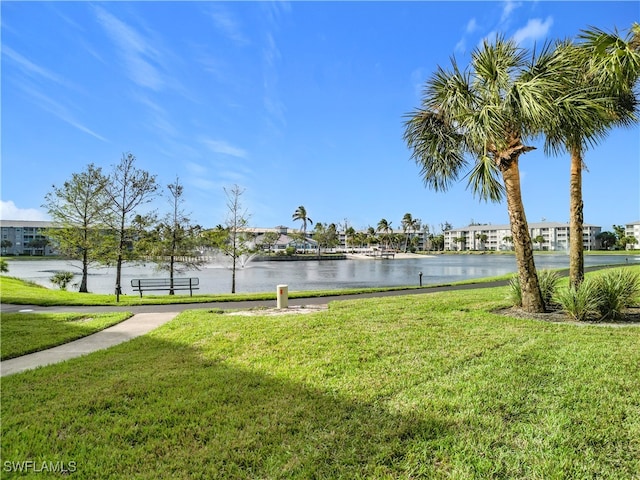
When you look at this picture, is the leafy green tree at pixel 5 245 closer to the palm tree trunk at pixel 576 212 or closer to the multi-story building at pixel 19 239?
the multi-story building at pixel 19 239

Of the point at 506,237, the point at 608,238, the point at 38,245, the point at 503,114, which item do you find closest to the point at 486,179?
the point at 503,114

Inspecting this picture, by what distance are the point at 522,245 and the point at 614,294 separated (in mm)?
2150

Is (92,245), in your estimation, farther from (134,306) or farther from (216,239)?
(134,306)

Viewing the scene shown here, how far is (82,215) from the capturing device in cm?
2148

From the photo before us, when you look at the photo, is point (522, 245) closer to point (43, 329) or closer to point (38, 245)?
point (43, 329)

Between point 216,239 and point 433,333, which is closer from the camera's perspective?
point 433,333

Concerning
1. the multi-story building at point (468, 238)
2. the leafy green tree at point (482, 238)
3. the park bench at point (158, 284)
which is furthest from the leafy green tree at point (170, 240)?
the leafy green tree at point (482, 238)

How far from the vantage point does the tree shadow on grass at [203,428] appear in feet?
9.53

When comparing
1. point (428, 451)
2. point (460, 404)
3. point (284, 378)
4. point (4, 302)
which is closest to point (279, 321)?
point (284, 378)

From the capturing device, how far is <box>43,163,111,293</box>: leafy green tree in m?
21.1

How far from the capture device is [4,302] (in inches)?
539

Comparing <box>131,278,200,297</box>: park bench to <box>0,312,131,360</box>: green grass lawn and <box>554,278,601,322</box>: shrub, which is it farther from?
<box>554,278,601,322</box>: shrub

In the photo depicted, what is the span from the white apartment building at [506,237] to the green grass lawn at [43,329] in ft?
472

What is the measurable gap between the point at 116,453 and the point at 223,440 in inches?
33.5
